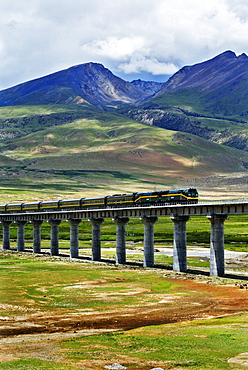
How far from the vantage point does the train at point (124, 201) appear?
332 feet

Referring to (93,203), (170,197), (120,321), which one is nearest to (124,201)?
(93,203)

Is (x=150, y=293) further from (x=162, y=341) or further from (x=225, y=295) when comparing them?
(x=162, y=341)

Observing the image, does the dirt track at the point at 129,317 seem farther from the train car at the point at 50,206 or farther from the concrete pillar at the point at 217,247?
the train car at the point at 50,206

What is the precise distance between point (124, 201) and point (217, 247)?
29763 millimetres

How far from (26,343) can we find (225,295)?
34.7m

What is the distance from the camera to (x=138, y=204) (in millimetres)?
111688

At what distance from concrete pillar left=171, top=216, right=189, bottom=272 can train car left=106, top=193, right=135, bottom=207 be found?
15.2 metres

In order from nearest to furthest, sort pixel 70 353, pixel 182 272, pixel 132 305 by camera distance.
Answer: pixel 70 353
pixel 132 305
pixel 182 272

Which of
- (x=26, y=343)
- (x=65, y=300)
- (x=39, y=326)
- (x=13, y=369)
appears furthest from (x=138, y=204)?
(x=13, y=369)

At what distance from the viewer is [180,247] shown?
10012 cm

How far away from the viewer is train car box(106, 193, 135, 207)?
114 meters

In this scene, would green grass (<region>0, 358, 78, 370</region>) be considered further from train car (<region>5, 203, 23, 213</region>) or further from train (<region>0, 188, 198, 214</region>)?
train car (<region>5, 203, 23, 213</region>)

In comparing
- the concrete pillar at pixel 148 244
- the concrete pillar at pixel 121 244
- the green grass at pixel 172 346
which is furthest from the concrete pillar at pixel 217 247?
the green grass at pixel 172 346

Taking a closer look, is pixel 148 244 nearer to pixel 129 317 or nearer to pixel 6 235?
pixel 129 317
